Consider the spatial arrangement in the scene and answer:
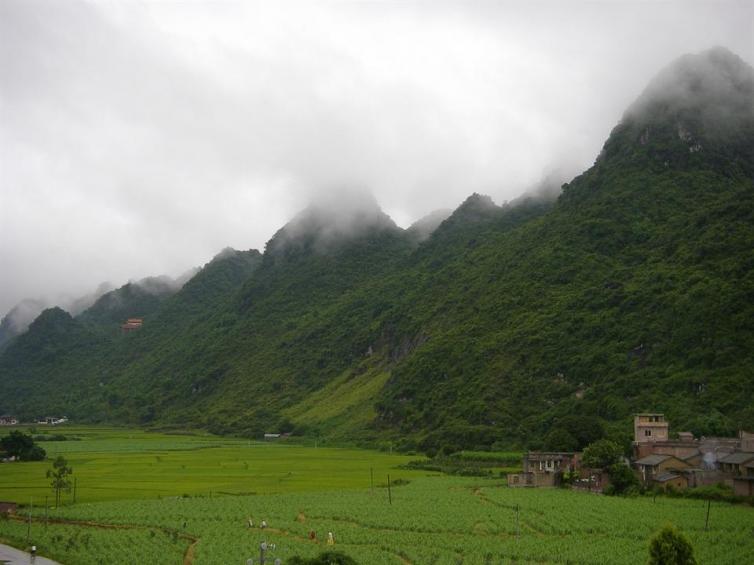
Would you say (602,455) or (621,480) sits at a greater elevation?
(602,455)

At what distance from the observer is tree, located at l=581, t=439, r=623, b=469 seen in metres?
63.4

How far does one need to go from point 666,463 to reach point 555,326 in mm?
50018

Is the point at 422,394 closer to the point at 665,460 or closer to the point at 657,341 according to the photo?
the point at 657,341

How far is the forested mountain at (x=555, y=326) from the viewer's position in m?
89.2

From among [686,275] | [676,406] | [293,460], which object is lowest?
[293,460]

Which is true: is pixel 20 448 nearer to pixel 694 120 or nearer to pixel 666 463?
pixel 666 463

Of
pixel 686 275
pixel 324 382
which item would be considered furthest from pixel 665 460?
pixel 324 382

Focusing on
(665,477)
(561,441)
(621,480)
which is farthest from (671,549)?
(561,441)

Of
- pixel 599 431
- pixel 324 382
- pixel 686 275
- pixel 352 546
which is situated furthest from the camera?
pixel 324 382

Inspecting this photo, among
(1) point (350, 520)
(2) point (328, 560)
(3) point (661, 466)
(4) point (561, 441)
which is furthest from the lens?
(4) point (561, 441)

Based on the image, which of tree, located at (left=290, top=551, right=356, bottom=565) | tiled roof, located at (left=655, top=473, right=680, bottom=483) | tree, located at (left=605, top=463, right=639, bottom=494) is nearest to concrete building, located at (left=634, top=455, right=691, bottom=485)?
tiled roof, located at (left=655, top=473, right=680, bottom=483)

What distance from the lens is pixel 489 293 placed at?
445 ft

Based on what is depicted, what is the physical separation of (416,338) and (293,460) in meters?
59.4

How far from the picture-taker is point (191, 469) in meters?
77.4
